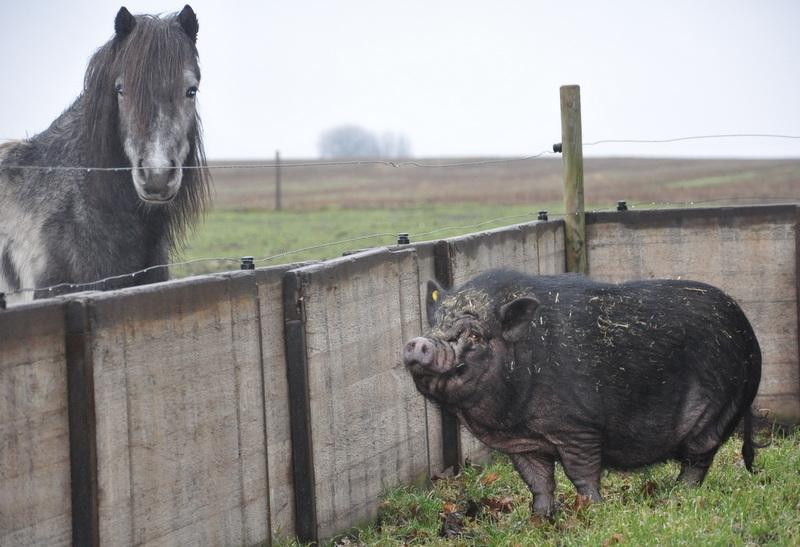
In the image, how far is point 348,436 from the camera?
6305 mm

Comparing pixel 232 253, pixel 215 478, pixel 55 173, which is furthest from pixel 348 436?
pixel 232 253

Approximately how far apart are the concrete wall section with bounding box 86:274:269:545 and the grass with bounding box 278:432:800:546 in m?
0.97

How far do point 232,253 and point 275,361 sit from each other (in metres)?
16.4

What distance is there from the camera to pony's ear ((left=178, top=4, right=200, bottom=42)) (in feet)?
21.3

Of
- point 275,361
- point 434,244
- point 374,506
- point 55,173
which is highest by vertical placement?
point 55,173

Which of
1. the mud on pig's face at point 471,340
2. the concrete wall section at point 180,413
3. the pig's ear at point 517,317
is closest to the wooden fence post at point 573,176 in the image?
the mud on pig's face at point 471,340

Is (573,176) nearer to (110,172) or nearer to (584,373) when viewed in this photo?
(584,373)

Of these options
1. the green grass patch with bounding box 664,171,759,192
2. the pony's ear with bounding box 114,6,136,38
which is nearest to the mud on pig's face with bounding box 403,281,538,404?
the pony's ear with bounding box 114,6,136,38

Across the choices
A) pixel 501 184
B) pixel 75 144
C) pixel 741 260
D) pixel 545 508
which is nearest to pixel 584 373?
pixel 545 508

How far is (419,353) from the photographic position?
18.7 feet

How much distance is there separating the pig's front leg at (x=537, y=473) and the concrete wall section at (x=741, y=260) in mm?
3326

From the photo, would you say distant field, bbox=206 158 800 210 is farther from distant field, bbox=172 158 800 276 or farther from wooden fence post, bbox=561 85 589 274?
wooden fence post, bbox=561 85 589 274

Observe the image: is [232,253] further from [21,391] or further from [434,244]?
[21,391]

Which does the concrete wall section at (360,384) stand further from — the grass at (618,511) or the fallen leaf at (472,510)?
the fallen leaf at (472,510)
